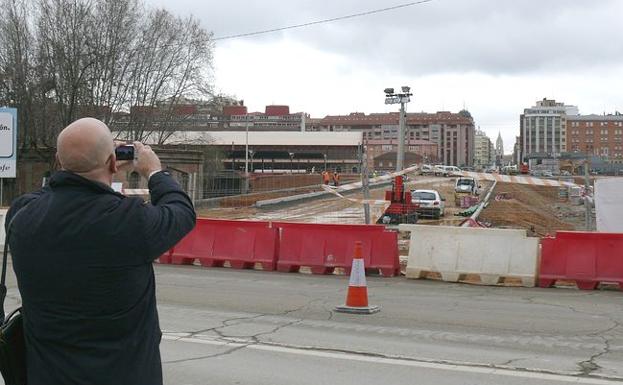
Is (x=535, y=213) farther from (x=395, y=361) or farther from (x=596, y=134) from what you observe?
(x=596, y=134)

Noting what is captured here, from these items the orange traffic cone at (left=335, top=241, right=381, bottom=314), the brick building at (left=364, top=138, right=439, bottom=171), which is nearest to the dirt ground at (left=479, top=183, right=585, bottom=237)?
the orange traffic cone at (left=335, top=241, right=381, bottom=314)

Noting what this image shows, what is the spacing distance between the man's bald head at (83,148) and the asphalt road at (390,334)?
12.7 feet

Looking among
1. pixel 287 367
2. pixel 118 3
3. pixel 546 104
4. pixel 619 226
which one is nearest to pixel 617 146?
pixel 546 104

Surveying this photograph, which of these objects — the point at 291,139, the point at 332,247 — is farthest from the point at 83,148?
the point at 291,139

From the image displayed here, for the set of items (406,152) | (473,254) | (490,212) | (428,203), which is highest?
(406,152)

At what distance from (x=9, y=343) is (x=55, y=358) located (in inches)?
9.8

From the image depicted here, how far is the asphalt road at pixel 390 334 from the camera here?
6.15 metres

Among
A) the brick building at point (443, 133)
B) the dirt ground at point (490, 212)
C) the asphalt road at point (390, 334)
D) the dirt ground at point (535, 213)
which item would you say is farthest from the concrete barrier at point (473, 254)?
the brick building at point (443, 133)

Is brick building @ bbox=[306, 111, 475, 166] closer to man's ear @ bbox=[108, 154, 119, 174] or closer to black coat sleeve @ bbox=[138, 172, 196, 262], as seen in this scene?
black coat sleeve @ bbox=[138, 172, 196, 262]

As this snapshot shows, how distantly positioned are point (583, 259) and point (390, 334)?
547 centimetres

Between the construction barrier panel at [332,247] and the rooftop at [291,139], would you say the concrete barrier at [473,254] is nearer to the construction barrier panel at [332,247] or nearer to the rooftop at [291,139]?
the construction barrier panel at [332,247]

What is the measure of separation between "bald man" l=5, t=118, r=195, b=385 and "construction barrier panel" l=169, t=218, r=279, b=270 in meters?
11.5

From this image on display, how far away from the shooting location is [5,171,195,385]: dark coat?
2381 mm

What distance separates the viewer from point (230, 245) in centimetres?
1455
